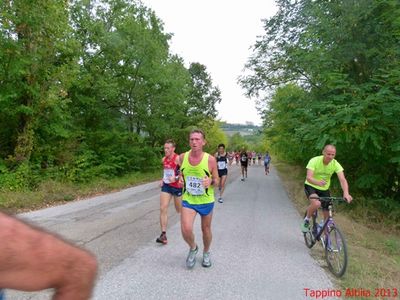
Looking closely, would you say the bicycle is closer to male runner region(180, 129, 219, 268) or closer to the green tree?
male runner region(180, 129, 219, 268)

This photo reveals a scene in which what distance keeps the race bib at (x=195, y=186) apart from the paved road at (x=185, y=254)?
113 cm

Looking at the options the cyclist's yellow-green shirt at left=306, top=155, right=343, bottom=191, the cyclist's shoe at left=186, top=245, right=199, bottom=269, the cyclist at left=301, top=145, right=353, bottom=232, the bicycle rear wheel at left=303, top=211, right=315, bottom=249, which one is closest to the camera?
the cyclist's shoe at left=186, top=245, right=199, bottom=269

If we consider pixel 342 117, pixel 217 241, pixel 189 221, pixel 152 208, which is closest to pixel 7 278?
pixel 189 221

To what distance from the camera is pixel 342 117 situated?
9.72m

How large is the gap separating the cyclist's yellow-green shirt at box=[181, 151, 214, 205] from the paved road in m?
1.03

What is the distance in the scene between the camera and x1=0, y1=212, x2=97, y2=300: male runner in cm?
98

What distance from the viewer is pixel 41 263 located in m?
1.02

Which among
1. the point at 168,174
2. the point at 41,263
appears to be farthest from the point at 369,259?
the point at 41,263

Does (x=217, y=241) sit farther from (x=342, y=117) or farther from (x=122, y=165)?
(x=122, y=165)

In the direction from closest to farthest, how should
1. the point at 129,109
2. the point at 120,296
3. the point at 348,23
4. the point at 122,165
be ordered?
the point at 120,296, the point at 348,23, the point at 122,165, the point at 129,109

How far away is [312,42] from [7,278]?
13058 mm

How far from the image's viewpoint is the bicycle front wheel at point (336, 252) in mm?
5386

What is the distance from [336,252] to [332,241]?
8.6 inches

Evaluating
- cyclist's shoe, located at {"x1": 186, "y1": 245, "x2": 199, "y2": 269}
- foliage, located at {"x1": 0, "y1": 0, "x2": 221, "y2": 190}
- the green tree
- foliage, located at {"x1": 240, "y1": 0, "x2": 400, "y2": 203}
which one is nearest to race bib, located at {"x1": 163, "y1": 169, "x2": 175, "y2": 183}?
cyclist's shoe, located at {"x1": 186, "y1": 245, "x2": 199, "y2": 269}
